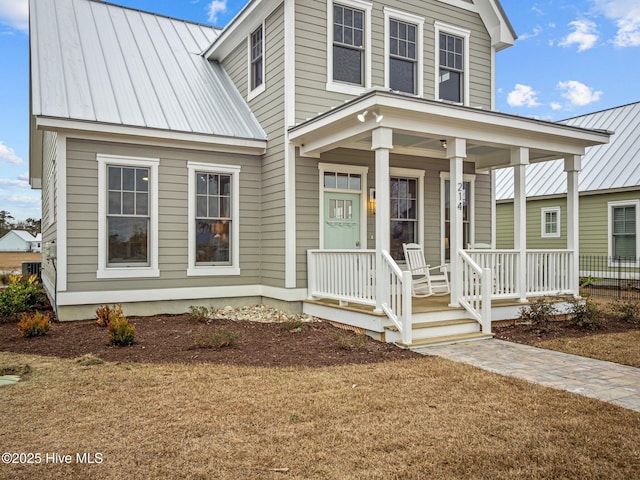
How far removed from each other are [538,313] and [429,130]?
138 inches

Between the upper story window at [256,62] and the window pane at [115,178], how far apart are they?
3192 mm

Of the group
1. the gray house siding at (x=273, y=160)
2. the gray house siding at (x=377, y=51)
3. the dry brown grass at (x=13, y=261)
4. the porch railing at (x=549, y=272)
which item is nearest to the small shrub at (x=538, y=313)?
the porch railing at (x=549, y=272)

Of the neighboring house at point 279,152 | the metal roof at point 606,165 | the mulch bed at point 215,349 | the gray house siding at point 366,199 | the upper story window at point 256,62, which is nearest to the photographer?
the mulch bed at point 215,349

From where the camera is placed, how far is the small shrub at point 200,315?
27.5 feet

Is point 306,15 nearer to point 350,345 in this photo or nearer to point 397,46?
point 397,46

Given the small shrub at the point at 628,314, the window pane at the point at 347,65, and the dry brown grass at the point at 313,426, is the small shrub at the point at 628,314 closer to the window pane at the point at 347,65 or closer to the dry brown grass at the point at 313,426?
the dry brown grass at the point at 313,426

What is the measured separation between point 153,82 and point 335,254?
5.28m

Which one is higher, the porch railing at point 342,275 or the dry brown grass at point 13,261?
the porch railing at point 342,275

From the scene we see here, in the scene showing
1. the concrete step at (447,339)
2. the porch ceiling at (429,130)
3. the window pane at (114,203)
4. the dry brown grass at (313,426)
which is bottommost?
the dry brown grass at (313,426)

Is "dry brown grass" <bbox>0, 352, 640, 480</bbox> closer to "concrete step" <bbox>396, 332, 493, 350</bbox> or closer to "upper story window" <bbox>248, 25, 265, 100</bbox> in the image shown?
"concrete step" <bbox>396, 332, 493, 350</bbox>

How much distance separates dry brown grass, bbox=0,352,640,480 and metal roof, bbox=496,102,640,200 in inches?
518

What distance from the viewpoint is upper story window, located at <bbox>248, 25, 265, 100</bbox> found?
10016 mm

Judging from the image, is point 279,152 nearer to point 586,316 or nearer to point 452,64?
point 452,64

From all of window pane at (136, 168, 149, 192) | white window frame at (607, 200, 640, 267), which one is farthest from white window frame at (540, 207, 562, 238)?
window pane at (136, 168, 149, 192)
